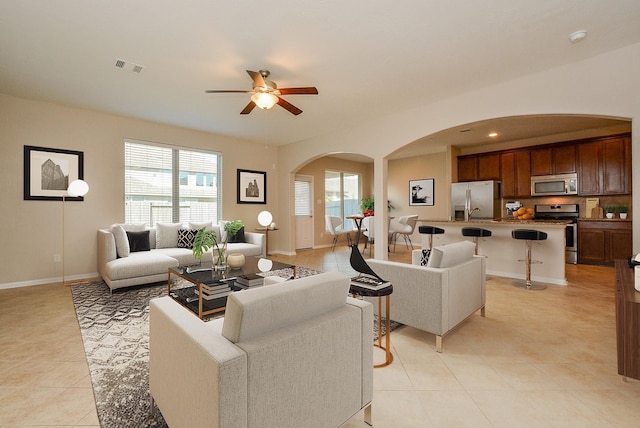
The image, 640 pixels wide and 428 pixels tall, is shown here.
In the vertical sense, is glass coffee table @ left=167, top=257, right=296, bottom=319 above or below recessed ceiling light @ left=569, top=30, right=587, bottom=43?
below

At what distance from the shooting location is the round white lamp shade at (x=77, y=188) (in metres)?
4.38

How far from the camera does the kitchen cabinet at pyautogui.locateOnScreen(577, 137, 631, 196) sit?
5.43 metres

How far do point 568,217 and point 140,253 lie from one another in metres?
8.10

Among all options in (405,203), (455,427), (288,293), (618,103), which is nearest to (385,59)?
(618,103)

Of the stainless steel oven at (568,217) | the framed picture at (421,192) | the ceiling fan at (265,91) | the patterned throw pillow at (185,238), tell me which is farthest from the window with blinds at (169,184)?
the stainless steel oven at (568,217)

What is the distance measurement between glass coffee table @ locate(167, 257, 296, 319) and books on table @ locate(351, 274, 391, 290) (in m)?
A: 1.36

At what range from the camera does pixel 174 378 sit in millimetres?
1253

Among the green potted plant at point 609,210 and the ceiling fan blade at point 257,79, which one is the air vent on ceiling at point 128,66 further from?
the green potted plant at point 609,210

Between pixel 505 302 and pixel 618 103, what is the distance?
2.45 metres

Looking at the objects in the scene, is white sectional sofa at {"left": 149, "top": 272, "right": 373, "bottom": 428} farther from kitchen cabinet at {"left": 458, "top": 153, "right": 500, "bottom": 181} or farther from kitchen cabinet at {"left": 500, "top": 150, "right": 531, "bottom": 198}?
kitchen cabinet at {"left": 458, "top": 153, "right": 500, "bottom": 181}

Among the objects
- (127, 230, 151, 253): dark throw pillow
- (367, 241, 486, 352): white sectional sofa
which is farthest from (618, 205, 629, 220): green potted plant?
(127, 230, 151, 253): dark throw pillow

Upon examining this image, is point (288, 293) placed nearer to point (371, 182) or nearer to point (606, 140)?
point (606, 140)

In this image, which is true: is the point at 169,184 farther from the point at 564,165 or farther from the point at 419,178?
the point at 564,165

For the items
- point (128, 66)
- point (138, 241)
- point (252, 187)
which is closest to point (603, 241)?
point (252, 187)
